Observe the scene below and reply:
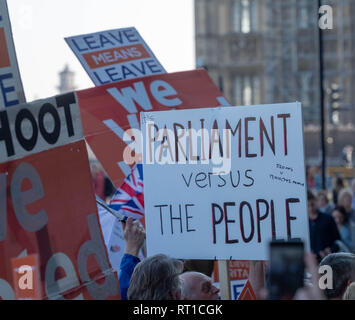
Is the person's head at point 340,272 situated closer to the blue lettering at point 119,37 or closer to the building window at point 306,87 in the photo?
the blue lettering at point 119,37

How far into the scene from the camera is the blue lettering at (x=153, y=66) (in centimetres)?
632

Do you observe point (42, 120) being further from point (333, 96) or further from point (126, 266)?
point (333, 96)

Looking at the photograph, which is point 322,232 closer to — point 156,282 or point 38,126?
point 156,282

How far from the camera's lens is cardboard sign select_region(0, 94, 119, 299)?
313 centimetres

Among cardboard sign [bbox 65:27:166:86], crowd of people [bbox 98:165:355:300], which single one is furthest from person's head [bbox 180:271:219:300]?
cardboard sign [bbox 65:27:166:86]

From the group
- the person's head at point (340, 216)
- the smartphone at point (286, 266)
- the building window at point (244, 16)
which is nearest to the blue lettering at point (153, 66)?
the person's head at point (340, 216)

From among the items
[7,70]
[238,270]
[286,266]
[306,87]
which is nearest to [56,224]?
[7,70]

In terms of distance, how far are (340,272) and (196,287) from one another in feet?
1.84

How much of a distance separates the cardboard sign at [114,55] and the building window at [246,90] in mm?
28289

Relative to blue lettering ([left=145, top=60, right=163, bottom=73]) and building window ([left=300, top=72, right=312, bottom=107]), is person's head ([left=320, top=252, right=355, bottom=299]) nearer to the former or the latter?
blue lettering ([left=145, top=60, right=163, bottom=73])

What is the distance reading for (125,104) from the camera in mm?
5961

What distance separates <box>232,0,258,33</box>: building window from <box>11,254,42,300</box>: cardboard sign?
33.3 meters

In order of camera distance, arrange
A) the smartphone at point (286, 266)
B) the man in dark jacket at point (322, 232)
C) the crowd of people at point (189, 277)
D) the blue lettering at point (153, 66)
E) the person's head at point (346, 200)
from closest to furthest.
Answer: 1. the smartphone at point (286, 266)
2. the crowd of people at point (189, 277)
3. the blue lettering at point (153, 66)
4. the man in dark jacket at point (322, 232)
5. the person's head at point (346, 200)
